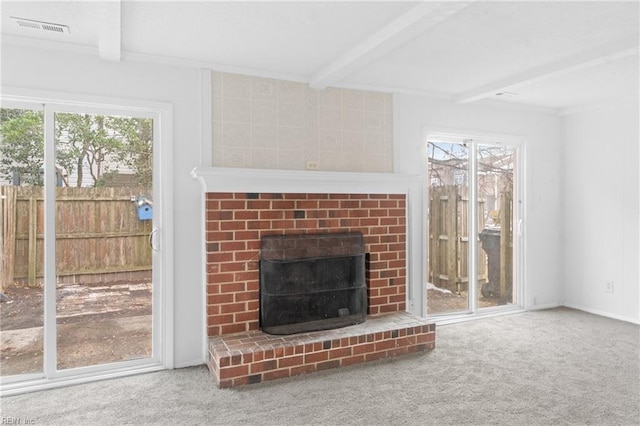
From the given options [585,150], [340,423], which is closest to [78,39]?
[340,423]

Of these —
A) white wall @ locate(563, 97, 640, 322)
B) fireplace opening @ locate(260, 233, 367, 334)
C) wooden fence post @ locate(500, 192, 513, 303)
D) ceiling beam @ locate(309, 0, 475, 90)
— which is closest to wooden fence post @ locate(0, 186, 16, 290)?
fireplace opening @ locate(260, 233, 367, 334)

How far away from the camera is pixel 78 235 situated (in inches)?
115

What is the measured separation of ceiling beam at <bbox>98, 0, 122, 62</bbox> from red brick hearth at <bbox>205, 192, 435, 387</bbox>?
3.66ft

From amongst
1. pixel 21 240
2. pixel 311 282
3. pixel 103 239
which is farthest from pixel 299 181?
pixel 21 240

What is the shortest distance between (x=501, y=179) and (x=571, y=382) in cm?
237

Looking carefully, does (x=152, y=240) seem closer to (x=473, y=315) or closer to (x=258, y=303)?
(x=258, y=303)

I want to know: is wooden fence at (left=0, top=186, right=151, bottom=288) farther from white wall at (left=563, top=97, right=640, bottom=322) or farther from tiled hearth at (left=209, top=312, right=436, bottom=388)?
white wall at (left=563, top=97, right=640, bottom=322)

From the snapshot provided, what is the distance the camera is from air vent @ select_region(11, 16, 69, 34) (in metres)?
2.41

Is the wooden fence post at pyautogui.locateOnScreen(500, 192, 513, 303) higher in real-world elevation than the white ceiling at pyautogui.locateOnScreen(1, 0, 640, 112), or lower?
lower

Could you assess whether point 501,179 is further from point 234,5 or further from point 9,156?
point 9,156

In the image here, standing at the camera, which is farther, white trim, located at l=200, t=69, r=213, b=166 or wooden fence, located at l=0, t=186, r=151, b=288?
white trim, located at l=200, t=69, r=213, b=166

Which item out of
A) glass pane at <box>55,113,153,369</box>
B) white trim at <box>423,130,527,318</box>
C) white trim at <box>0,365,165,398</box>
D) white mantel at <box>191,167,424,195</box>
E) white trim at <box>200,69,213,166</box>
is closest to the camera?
white trim at <box>0,365,165,398</box>

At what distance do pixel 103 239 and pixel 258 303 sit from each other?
1.21 meters

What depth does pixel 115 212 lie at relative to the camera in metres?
3.03
